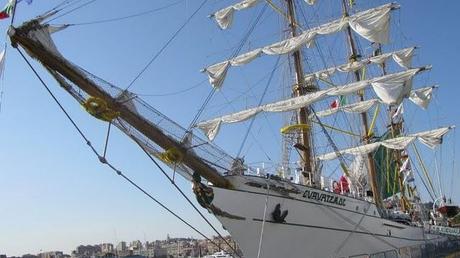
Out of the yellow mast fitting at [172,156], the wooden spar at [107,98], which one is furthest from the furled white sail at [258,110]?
the yellow mast fitting at [172,156]

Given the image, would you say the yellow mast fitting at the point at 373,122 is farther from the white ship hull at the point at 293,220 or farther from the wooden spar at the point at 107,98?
the wooden spar at the point at 107,98

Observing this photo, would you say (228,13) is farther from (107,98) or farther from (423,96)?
(423,96)

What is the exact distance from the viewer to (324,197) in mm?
23641

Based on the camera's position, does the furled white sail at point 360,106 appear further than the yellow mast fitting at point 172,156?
Yes

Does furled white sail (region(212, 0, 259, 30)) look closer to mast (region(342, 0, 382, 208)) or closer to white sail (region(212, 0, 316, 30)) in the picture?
white sail (region(212, 0, 316, 30))

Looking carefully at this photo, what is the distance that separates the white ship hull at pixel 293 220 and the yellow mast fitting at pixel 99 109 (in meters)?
5.37

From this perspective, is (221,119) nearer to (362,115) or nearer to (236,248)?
(236,248)

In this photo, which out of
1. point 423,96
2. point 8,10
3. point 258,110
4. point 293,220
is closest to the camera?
point 8,10

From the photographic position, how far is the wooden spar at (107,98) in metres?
15.9

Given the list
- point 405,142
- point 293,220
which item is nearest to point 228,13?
point 405,142

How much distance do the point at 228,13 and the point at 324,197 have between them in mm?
14551

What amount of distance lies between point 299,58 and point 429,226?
18.2 metres

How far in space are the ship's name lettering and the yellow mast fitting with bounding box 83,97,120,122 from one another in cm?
952

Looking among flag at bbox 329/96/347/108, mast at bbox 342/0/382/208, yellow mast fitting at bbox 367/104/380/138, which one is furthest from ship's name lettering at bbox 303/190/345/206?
flag at bbox 329/96/347/108
